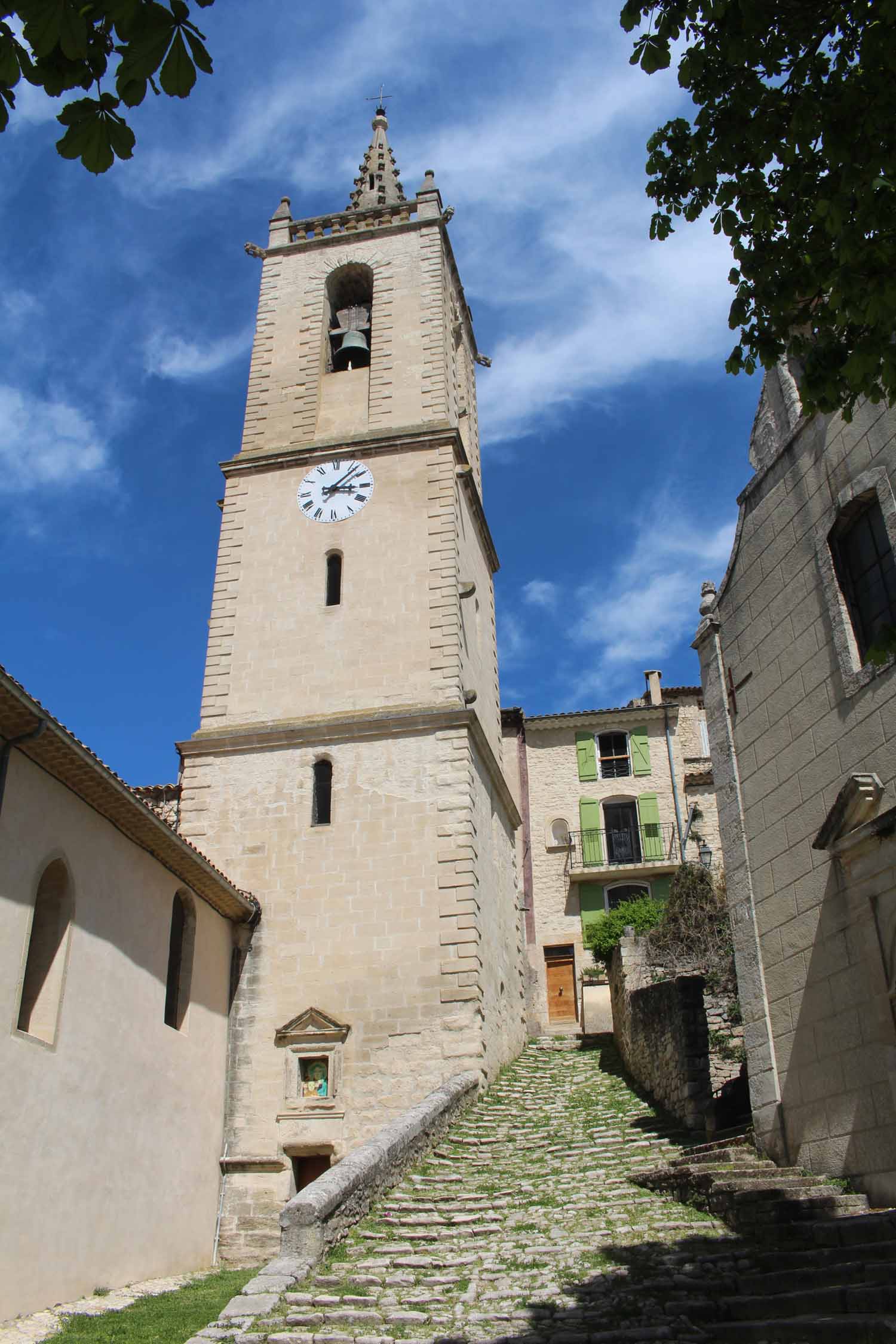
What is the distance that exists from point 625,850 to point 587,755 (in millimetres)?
2803

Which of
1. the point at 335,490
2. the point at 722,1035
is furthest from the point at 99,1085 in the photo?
the point at 335,490

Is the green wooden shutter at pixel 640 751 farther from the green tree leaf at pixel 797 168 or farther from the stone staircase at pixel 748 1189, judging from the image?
the green tree leaf at pixel 797 168

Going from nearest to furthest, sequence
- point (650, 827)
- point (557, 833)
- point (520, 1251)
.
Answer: point (520, 1251) < point (650, 827) < point (557, 833)

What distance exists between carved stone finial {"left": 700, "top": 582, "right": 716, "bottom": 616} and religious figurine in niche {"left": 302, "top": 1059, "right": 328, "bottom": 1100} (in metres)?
8.10

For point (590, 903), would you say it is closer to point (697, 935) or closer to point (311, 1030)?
point (697, 935)

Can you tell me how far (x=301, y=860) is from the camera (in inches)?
656

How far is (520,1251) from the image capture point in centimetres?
872

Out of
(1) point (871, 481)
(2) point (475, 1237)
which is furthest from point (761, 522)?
(2) point (475, 1237)

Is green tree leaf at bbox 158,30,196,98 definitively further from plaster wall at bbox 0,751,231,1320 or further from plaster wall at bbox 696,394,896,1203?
plaster wall at bbox 0,751,231,1320

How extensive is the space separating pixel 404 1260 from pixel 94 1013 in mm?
4423

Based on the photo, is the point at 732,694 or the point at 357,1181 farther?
the point at 732,694

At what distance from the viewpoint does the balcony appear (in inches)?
1135

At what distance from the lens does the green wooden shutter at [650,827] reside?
1146 inches

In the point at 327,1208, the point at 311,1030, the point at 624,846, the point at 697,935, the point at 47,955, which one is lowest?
the point at 327,1208
